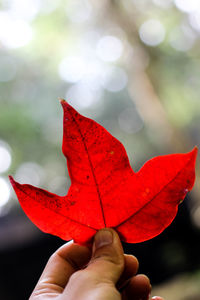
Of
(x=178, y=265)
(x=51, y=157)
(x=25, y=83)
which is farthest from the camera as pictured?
(x=51, y=157)

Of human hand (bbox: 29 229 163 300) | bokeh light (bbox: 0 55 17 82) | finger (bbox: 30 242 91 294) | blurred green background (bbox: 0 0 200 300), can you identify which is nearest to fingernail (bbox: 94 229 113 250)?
human hand (bbox: 29 229 163 300)

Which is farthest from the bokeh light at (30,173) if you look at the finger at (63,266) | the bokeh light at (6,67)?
the finger at (63,266)

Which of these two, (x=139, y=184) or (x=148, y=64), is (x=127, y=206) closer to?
(x=139, y=184)

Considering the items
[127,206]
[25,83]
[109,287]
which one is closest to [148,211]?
[127,206]

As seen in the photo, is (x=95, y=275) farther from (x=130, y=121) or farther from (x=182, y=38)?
(x=130, y=121)

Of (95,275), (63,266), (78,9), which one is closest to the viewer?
(95,275)

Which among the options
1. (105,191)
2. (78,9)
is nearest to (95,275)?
(105,191)

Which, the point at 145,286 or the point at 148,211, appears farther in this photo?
the point at 145,286

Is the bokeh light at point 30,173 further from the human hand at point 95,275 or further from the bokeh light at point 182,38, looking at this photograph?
the human hand at point 95,275
